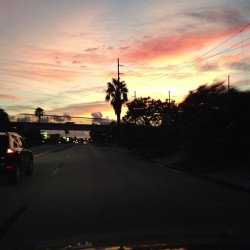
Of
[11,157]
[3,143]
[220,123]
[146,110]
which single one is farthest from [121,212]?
[146,110]

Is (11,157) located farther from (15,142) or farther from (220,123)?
(220,123)

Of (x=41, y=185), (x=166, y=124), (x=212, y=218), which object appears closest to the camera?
(x=212, y=218)

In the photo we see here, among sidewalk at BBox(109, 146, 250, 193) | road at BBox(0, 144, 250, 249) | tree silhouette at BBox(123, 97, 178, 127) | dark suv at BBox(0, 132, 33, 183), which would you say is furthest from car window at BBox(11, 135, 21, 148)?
tree silhouette at BBox(123, 97, 178, 127)

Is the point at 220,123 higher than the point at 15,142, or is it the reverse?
the point at 220,123

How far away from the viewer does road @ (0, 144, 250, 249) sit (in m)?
7.98

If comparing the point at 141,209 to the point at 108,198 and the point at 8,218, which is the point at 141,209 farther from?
the point at 8,218

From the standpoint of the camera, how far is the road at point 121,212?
7.98m

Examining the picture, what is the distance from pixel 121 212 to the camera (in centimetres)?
1068

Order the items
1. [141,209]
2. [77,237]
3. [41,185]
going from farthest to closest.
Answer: [41,185], [141,209], [77,237]

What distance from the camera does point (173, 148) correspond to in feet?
127

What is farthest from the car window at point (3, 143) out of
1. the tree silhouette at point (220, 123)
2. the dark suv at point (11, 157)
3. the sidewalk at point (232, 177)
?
the tree silhouette at point (220, 123)

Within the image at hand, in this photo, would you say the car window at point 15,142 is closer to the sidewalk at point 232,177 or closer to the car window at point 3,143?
the car window at point 3,143

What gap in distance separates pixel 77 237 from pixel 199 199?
561 cm

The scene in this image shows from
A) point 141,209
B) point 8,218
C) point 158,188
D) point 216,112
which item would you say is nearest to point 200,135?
point 216,112
